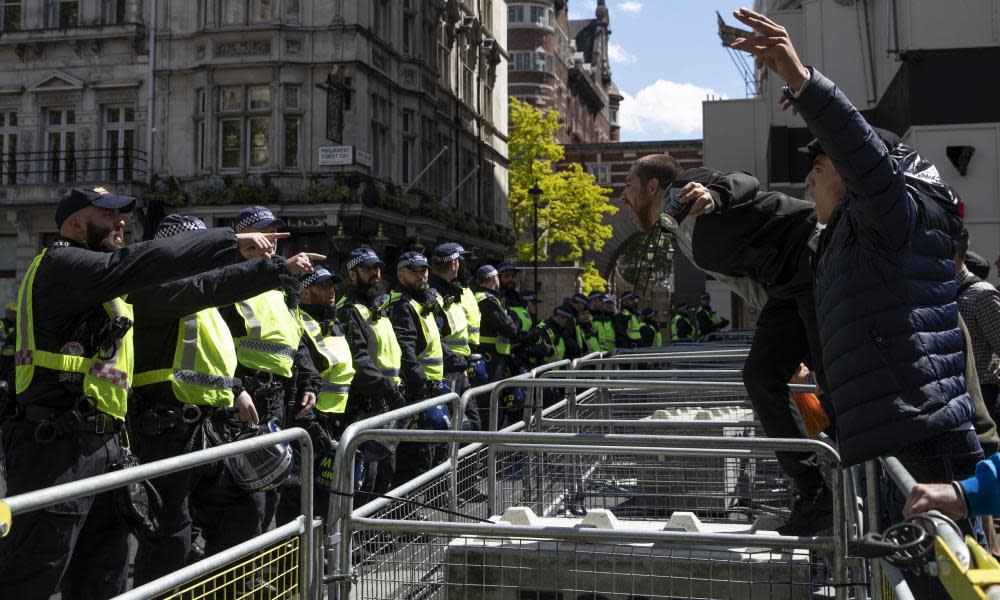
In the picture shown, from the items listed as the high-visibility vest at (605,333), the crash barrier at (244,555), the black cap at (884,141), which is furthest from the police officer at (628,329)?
the crash barrier at (244,555)

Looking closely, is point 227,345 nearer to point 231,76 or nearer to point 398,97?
point 231,76

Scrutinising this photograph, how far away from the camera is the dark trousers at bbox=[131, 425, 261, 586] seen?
5102mm

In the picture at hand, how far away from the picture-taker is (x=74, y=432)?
4.58 m

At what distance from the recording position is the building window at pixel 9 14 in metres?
30.4

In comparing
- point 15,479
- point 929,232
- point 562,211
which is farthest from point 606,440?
point 562,211

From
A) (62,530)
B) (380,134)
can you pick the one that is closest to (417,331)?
(62,530)

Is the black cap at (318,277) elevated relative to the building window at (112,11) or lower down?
lower down

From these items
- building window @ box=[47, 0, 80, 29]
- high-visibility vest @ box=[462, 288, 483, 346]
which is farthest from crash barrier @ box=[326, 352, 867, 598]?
building window @ box=[47, 0, 80, 29]

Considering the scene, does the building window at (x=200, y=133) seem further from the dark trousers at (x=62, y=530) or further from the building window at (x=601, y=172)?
the building window at (x=601, y=172)

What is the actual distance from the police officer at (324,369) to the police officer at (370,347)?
0.56ft

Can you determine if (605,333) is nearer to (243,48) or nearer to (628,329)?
(628,329)

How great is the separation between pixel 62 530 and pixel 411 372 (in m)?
4.95

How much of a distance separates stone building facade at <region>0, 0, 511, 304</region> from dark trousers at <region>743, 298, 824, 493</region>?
22395mm

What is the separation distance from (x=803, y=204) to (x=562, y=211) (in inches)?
1766
